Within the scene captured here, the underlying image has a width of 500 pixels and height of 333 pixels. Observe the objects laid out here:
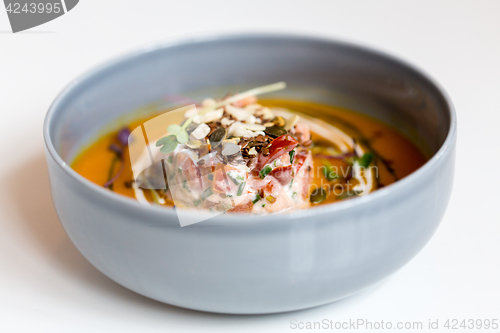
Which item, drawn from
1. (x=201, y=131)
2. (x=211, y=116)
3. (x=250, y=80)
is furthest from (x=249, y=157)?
(x=250, y=80)

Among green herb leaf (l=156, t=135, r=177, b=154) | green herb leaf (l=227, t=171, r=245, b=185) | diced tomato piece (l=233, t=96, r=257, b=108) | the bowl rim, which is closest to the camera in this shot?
the bowl rim

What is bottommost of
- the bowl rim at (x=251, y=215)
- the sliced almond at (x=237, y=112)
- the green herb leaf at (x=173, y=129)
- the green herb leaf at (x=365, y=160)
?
the green herb leaf at (x=365, y=160)

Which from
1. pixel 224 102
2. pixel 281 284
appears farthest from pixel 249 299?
pixel 224 102

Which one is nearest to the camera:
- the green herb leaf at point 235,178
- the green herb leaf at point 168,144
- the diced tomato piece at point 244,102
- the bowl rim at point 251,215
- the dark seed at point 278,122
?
the bowl rim at point 251,215

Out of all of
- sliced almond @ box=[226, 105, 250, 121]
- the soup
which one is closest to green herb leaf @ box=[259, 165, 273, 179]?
the soup

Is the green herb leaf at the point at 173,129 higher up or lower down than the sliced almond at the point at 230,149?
higher up

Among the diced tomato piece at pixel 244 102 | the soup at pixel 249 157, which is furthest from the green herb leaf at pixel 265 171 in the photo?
the diced tomato piece at pixel 244 102

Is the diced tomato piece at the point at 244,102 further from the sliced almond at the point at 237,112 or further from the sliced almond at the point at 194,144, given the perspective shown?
the sliced almond at the point at 194,144

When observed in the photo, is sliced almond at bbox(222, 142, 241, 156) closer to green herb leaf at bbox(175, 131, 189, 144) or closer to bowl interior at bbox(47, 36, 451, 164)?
green herb leaf at bbox(175, 131, 189, 144)

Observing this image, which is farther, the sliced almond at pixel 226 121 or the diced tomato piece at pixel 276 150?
the sliced almond at pixel 226 121
